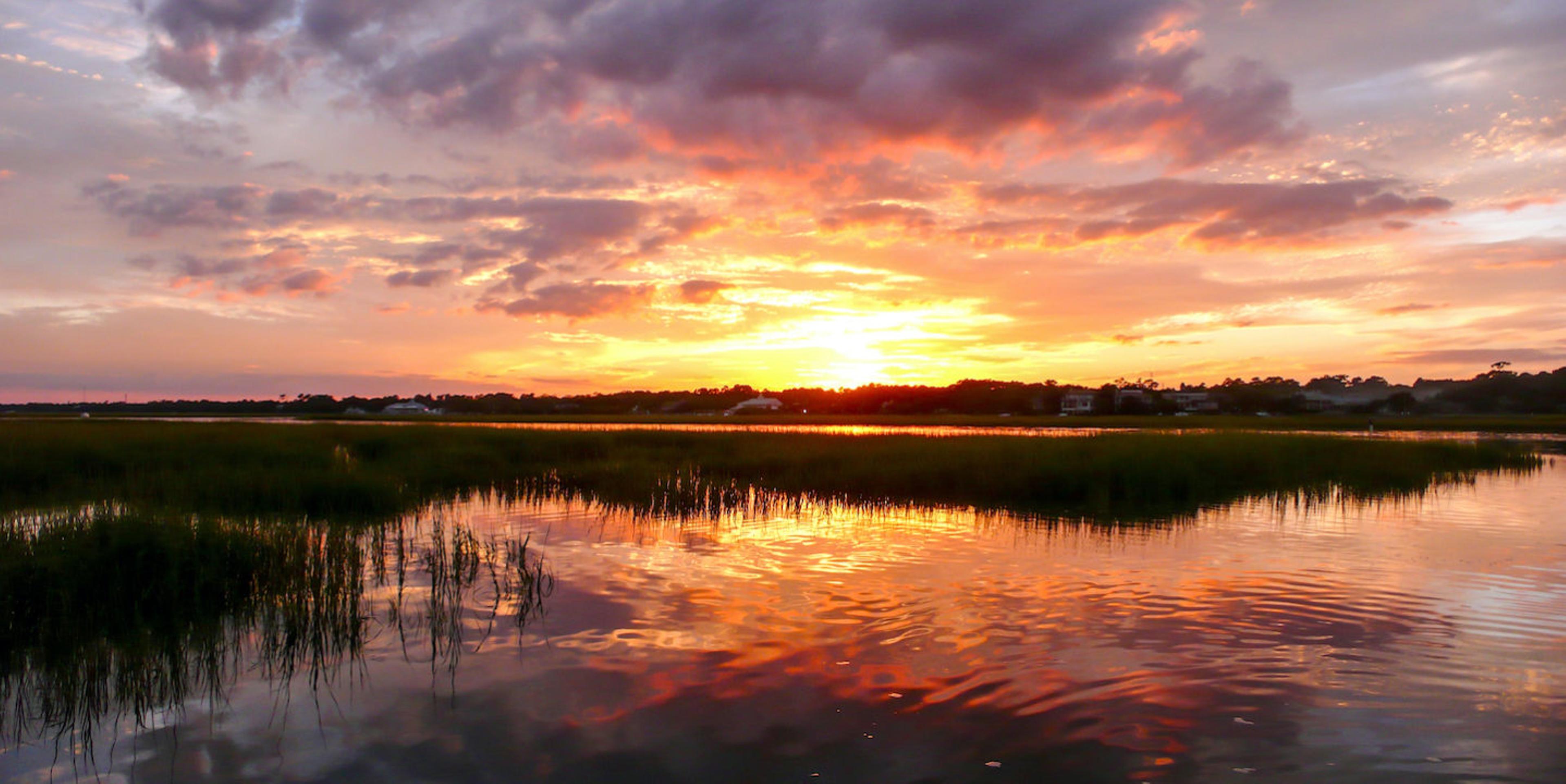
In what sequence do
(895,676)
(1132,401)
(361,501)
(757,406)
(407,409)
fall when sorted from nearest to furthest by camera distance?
(895,676) < (361,501) < (1132,401) < (407,409) < (757,406)

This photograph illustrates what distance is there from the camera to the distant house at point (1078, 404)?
407 ft

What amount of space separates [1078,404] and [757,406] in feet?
168

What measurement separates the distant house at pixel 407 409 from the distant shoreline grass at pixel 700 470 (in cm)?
9298

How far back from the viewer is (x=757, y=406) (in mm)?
136875

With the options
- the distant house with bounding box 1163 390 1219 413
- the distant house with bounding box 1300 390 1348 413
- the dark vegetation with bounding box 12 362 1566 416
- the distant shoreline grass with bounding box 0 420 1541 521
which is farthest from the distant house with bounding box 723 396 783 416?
the distant shoreline grass with bounding box 0 420 1541 521

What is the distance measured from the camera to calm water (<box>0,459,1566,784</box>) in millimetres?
6109

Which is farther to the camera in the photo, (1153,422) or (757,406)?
(757,406)

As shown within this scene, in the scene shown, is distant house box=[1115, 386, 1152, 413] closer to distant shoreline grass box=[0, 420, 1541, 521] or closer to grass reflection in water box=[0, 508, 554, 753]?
distant shoreline grass box=[0, 420, 1541, 521]

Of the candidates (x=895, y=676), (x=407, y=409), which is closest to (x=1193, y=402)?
(x=407, y=409)

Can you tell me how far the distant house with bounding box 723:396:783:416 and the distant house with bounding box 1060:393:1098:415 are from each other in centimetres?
4529

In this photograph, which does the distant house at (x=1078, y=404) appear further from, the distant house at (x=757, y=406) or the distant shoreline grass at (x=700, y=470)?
the distant shoreline grass at (x=700, y=470)

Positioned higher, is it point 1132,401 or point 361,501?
point 1132,401

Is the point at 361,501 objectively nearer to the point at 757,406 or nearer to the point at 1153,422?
the point at 1153,422

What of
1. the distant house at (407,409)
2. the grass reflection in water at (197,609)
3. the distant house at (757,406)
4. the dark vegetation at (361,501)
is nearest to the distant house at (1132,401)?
the distant house at (757,406)
